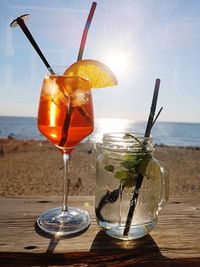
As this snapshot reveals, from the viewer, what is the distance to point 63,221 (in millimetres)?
1224

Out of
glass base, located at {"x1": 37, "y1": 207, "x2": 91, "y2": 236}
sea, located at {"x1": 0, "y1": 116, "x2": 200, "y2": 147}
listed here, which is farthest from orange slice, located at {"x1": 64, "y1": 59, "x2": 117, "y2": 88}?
sea, located at {"x1": 0, "y1": 116, "x2": 200, "y2": 147}

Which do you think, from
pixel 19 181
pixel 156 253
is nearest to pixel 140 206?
→ pixel 156 253

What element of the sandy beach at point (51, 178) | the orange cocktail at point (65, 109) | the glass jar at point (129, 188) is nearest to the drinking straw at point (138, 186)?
the glass jar at point (129, 188)

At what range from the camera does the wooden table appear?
93 centimetres

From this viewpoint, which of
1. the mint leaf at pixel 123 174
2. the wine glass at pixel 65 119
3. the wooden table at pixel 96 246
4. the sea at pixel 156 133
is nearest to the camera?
the wooden table at pixel 96 246

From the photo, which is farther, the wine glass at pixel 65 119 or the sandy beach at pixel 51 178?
the sandy beach at pixel 51 178

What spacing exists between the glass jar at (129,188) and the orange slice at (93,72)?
0.31m

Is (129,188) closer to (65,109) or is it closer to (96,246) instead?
(96,246)

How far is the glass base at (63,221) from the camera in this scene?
3.67 ft

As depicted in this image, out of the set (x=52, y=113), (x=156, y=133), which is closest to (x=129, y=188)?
(x=52, y=113)

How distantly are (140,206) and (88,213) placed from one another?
0.33 meters

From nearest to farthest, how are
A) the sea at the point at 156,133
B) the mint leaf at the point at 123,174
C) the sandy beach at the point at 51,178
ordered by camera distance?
1. the mint leaf at the point at 123,174
2. the sandy beach at the point at 51,178
3. the sea at the point at 156,133

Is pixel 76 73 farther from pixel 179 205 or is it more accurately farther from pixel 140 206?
pixel 179 205

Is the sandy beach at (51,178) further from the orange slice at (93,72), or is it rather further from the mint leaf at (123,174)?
the mint leaf at (123,174)
